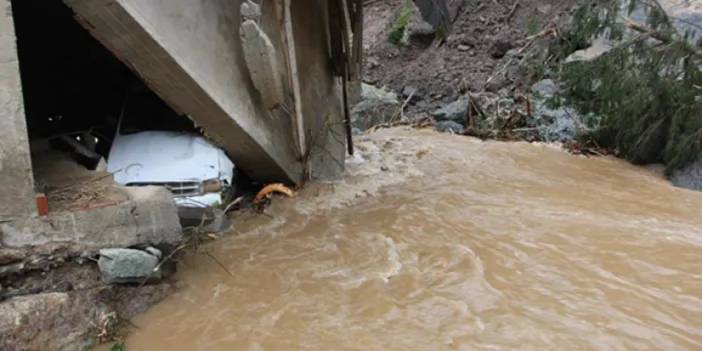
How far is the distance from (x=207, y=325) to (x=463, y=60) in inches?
553

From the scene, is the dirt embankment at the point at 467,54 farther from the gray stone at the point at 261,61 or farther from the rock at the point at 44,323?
the rock at the point at 44,323

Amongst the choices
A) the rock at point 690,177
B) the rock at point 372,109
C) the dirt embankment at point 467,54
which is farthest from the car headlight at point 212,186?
the dirt embankment at point 467,54

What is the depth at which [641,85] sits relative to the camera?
9203 mm

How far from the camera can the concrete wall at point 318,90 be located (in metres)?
7.77

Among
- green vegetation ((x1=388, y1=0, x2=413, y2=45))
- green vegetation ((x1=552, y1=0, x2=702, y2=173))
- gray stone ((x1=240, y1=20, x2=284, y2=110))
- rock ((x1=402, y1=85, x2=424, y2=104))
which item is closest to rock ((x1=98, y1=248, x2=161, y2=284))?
gray stone ((x1=240, y1=20, x2=284, y2=110))

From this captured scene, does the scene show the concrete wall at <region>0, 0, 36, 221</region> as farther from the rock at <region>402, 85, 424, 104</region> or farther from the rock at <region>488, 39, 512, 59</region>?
the rock at <region>488, 39, 512, 59</region>

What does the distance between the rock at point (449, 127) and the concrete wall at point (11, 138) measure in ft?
33.4

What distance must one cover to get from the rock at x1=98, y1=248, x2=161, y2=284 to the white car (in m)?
1.34

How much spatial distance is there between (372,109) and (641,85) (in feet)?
22.4

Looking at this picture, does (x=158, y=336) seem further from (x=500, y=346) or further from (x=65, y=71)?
(x=65, y=71)

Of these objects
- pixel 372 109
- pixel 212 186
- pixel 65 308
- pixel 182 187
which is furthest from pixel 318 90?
pixel 372 109

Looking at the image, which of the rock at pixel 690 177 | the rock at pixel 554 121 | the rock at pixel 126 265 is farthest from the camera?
the rock at pixel 554 121

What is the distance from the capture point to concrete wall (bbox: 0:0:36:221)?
3.55 m

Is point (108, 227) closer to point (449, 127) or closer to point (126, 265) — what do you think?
point (126, 265)
